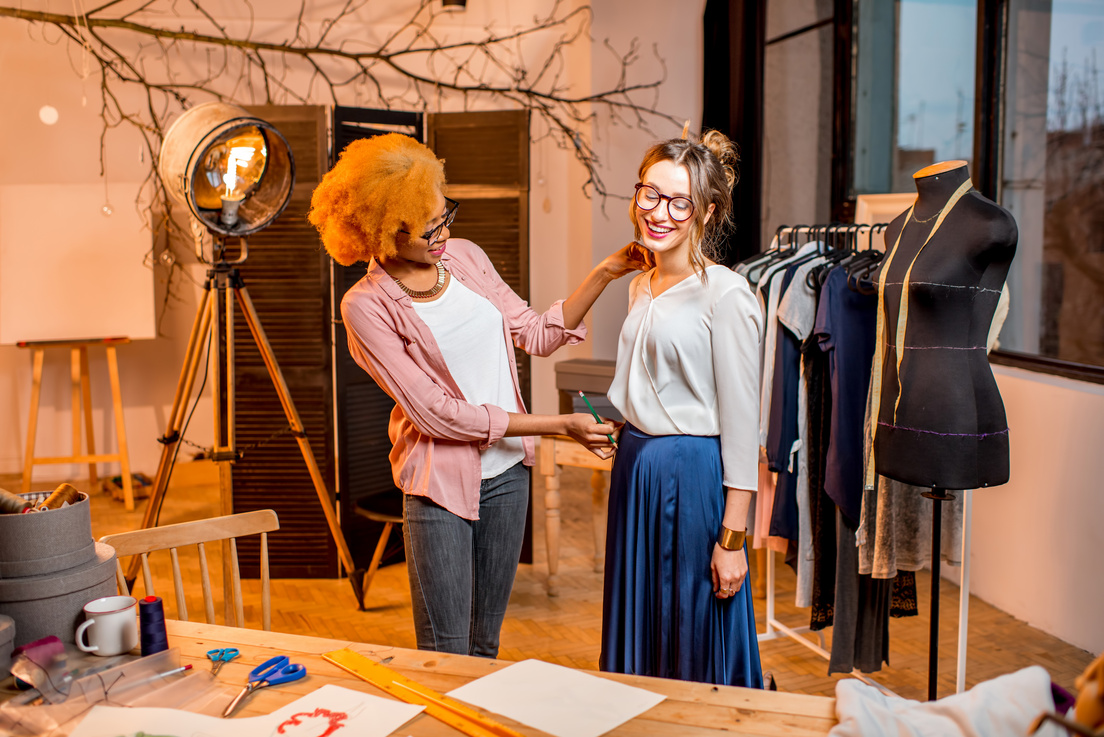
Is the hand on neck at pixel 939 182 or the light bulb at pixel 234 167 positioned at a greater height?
the light bulb at pixel 234 167

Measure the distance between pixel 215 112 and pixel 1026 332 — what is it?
2.98m

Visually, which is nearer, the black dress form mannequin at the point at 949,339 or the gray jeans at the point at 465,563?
the gray jeans at the point at 465,563

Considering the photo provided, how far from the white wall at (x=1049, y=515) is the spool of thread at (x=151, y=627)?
2733mm

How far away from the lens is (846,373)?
2.52 m

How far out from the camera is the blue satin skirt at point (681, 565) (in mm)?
1736

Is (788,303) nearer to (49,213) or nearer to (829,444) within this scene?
(829,444)

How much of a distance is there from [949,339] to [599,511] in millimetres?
2108

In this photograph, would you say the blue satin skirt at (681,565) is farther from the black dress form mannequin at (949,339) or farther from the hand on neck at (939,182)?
the hand on neck at (939,182)

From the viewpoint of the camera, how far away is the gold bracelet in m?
1.69

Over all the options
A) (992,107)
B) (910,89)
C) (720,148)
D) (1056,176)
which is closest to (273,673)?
(720,148)

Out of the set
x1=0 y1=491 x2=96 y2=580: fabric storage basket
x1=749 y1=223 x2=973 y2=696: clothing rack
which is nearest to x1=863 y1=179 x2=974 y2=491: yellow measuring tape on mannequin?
x1=749 y1=223 x2=973 y2=696: clothing rack

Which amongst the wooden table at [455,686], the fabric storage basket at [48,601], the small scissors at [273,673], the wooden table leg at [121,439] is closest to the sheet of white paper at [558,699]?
the wooden table at [455,686]

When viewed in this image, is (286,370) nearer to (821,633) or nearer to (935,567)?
(821,633)

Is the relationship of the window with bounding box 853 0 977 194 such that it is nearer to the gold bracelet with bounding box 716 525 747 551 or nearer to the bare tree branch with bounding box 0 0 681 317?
the bare tree branch with bounding box 0 0 681 317
